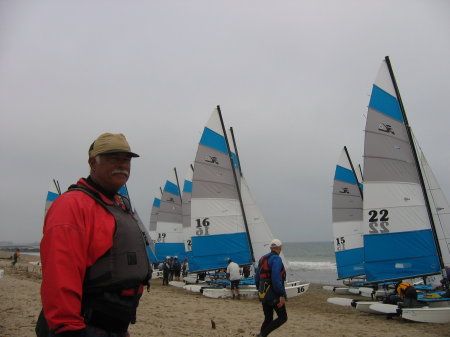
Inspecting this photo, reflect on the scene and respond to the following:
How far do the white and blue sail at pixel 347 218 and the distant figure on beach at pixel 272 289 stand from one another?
12665 mm

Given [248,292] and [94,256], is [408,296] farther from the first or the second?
[94,256]

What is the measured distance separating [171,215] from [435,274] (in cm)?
1972

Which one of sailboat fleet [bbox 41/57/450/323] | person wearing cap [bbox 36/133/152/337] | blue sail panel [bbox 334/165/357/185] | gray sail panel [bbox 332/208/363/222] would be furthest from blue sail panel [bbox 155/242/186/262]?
person wearing cap [bbox 36/133/152/337]

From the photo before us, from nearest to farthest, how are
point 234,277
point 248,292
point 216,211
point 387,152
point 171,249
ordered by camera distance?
point 387,152 → point 234,277 → point 248,292 → point 216,211 → point 171,249

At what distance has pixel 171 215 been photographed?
27406 mm

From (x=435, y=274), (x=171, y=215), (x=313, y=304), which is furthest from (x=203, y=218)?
(x=171, y=215)

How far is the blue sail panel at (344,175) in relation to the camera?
711 inches

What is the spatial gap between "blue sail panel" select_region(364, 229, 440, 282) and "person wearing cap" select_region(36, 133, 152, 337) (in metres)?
9.72

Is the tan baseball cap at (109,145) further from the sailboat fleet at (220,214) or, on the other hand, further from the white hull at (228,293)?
the sailboat fleet at (220,214)

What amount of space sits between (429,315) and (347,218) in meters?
9.19

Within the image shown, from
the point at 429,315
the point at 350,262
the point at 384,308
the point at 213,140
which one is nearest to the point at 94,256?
the point at 429,315

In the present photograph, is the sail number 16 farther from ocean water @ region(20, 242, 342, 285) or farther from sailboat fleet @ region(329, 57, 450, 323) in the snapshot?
sailboat fleet @ region(329, 57, 450, 323)

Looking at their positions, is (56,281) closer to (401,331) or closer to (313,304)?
(401,331)

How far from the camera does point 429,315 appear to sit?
28.8ft
